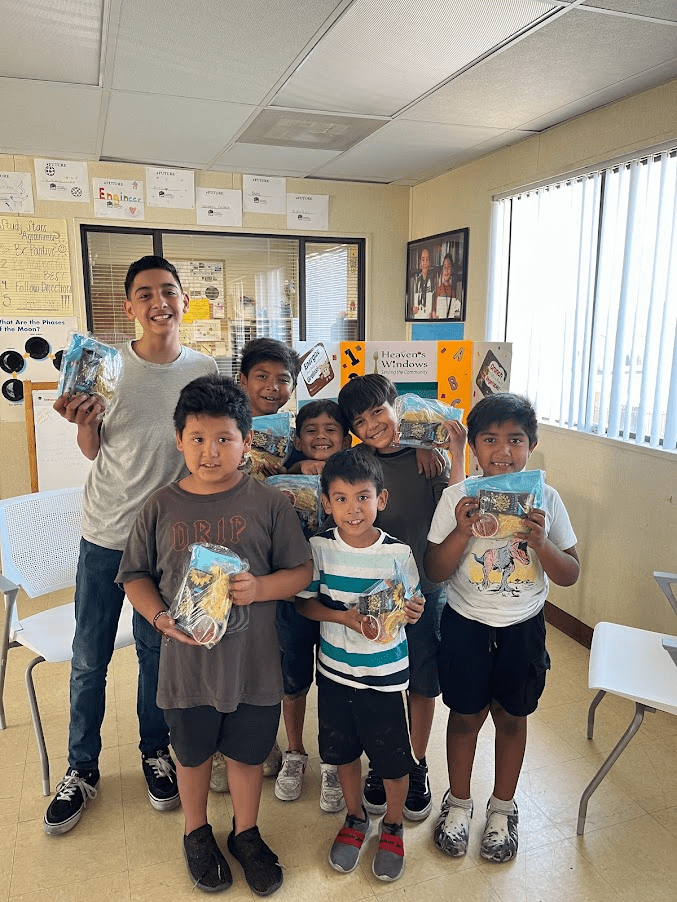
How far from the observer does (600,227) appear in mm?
2926

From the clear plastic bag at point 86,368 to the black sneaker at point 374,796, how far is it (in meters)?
1.39

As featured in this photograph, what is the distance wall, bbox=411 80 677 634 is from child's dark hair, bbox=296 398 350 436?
4.94 ft

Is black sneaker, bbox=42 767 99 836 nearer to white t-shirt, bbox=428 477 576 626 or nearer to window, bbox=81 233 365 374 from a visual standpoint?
white t-shirt, bbox=428 477 576 626

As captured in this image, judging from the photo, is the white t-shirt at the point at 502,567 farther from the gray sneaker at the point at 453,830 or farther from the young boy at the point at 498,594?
the gray sneaker at the point at 453,830

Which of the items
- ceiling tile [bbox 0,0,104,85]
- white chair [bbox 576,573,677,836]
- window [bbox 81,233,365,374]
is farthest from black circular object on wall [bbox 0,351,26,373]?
white chair [bbox 576,573,677,836]

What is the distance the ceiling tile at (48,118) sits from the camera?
2.63 m

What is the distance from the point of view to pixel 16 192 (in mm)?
3785

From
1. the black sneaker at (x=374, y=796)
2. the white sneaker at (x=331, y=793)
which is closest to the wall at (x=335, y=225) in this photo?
the white sneaker at (x=331, y=793)

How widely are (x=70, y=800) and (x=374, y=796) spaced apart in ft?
2.95

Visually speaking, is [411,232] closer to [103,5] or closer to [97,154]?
[97,154]

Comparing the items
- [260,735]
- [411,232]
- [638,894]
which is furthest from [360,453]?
[411,232]

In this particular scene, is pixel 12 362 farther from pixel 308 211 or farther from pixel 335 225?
pixel 335 225

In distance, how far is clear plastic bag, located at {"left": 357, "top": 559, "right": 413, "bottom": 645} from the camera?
1.55 meters

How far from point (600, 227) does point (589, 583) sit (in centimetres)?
166
